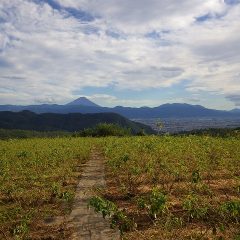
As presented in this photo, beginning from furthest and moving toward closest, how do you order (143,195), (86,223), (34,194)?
(34,194) < (143,195) < (86,223)

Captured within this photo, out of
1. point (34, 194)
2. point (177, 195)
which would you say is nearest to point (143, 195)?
point (177, 195)

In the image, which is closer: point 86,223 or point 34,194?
point 86,223

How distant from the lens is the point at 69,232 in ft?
32.4

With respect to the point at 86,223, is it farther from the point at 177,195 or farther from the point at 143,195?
the point at 177,195

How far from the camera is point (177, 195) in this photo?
44.2ft

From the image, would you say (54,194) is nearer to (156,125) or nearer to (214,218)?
(214,218)

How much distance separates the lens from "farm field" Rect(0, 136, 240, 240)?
363 inches

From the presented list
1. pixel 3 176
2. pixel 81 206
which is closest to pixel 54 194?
pixel 81 206

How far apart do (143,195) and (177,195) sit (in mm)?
1174

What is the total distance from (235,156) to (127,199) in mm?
9506

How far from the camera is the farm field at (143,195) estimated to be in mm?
9227

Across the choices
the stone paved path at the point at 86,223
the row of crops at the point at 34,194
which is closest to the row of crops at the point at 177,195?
the stone paved path at the point at 86,223

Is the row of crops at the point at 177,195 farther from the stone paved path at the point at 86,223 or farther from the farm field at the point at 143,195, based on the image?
the stone paved path at the point at 86,223

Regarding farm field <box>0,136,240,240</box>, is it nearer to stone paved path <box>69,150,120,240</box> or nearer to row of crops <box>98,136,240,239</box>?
row of crops <box>98,136,240,239</box>
